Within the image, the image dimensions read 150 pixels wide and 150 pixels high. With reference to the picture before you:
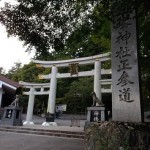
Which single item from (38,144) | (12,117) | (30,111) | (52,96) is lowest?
(38,144)

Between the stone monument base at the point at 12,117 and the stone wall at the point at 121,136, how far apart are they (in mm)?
12421

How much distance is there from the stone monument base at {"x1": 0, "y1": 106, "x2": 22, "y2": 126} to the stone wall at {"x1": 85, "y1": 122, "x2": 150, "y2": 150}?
1242cm

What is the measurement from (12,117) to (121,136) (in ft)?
42.9

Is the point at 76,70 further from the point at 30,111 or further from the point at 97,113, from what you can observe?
the point at 30,111

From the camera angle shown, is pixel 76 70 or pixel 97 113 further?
pixel 76 70

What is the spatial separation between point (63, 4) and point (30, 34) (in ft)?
3.92

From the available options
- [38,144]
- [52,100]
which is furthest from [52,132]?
[52,100]

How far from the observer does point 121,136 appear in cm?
376

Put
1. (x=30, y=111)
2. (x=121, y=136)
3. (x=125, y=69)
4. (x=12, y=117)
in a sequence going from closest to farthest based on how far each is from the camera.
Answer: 1. (x=121, y=136)
2. (x=125, y=69)
3. (x=12, y=117)
4. (x=30, y=111)

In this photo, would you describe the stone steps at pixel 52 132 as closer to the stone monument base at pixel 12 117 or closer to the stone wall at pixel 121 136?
the stone monument base at pixel 12 117

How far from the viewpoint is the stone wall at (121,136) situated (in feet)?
12.2

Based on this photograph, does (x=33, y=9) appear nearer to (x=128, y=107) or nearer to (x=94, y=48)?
(x=128, y=107)

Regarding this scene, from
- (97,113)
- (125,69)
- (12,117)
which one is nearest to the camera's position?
(125,69)

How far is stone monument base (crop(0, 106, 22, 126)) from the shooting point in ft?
50.7
